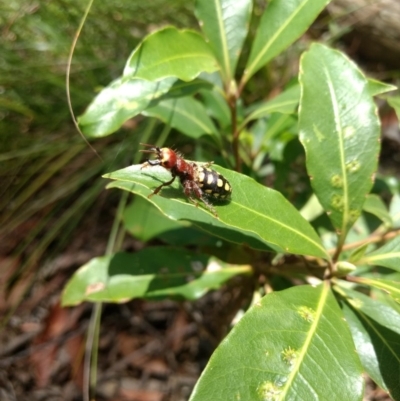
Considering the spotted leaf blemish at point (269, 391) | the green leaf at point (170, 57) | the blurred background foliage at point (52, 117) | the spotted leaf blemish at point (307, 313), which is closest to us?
the spotted leaf blemish at point (269, 391)

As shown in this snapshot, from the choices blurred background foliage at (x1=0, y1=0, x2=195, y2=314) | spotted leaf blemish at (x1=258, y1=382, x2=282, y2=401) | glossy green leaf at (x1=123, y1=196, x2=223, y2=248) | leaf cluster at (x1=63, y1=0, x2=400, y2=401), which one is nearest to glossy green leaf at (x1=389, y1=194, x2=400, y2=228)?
leaf cluster at (x1=63, y1=0, x2=400, y2=401)

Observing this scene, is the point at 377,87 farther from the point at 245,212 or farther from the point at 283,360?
the point at 283,360

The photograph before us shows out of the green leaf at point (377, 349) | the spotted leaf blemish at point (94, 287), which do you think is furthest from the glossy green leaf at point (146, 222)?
the green leaf at point (377, 349)

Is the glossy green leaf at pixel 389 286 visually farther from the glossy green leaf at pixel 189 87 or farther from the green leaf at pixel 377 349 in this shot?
the glossy green leaf at pixel 189 87

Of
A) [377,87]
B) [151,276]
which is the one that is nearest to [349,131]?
[377,87]

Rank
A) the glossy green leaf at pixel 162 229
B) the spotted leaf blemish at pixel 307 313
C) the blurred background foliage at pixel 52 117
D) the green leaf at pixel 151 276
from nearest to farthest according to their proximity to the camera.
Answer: the spotted leaf blemish at pixel 307 313 < the green leaf at pixel 151 276 < the glossy green leaf at pixel 162 229 < the blurred background foliage at pixel 52 117

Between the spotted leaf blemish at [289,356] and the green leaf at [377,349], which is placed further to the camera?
the green leaf at [377,349]
